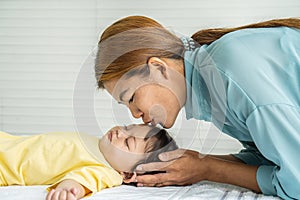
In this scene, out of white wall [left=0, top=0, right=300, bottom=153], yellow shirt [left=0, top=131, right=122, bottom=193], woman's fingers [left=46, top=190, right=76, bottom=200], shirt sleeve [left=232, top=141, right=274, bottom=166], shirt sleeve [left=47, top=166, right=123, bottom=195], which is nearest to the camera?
woman's fingers [left=46, top=190, right=76, bottom=200]

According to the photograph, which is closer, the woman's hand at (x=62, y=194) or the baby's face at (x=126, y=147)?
the woman's hand at (x=62, y=194)

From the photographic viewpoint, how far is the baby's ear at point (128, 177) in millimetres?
1480

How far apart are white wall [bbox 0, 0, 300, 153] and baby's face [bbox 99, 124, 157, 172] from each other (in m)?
0.93

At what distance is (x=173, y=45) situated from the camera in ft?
4.54

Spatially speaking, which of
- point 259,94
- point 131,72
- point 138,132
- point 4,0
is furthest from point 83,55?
point 259,94

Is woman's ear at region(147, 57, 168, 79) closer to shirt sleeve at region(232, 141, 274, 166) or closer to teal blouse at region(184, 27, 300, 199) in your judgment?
teal blouse at region(184, 27, 300, 199)

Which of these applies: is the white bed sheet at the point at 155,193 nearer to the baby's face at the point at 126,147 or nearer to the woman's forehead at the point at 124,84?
the baby's face at the point at 126,147

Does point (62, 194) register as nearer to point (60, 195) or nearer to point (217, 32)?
point (60, 195)

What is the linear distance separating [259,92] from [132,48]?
0.32 meters

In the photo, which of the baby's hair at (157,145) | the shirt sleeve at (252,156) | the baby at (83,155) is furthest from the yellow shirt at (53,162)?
the shirt sleeve at (252,156)

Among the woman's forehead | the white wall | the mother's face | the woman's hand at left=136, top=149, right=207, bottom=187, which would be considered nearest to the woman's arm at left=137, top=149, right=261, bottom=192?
the woman's hand at left=136, top=149, right=207, bottom=187

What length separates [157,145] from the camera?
1532 mm

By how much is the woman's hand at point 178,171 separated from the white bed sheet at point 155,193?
23 millimetres

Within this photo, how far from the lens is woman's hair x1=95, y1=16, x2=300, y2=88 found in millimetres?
1314
